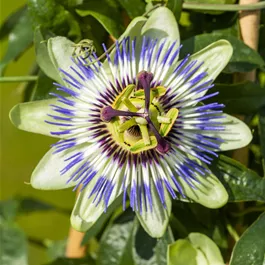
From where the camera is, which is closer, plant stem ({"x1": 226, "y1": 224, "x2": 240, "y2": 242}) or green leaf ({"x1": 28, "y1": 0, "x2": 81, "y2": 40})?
green leaf ({"x1": 28, "y1": 0, "x2": 81, "y2": 40})

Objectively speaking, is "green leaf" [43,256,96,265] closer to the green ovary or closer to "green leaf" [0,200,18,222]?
"green leaf" [0,200,18,222]

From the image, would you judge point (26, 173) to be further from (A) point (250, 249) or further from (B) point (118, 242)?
(A) point (250, 249)

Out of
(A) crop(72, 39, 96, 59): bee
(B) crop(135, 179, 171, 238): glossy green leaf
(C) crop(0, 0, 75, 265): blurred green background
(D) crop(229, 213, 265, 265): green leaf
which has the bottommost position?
(C) crop(0, 0, 75, 265): blurred green background

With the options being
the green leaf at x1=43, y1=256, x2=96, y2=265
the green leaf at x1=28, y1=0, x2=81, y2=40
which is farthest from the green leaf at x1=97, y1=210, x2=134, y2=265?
the green leaf at x1=28, y1=0, x2=81, y2=40

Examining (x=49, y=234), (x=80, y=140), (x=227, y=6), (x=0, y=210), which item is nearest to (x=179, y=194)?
(x=80, y=140)

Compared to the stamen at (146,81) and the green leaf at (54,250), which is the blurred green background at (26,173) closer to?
the green leaf at (54,250)

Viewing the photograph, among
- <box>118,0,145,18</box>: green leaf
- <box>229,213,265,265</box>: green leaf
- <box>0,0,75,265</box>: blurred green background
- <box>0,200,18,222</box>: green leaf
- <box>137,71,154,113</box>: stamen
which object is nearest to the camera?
<box>137,71,154,113</box>: stamen
